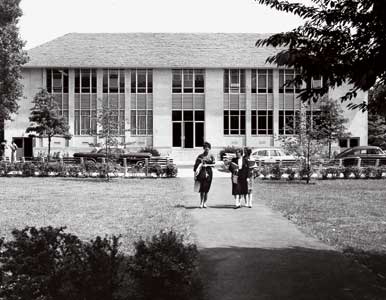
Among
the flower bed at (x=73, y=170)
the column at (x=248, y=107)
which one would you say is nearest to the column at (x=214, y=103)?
the column at (x=248, y=107)

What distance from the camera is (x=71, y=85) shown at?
1832 inches

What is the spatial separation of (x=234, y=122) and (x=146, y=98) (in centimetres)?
777

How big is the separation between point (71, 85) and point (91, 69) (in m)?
2.17

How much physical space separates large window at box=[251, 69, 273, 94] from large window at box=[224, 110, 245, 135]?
7.65 feet

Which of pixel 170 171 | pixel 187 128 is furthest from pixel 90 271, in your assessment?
pixel 187 128

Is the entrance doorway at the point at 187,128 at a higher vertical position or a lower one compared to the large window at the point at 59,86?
lower

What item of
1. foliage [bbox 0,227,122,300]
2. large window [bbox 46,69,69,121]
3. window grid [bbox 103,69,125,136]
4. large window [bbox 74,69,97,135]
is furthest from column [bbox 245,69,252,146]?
foliage [bbox 0,227,122,300]

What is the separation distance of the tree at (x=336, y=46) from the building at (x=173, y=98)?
131ft

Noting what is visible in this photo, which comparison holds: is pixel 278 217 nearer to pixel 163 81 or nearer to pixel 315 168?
pixel 315 168

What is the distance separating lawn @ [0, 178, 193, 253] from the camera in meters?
11.2

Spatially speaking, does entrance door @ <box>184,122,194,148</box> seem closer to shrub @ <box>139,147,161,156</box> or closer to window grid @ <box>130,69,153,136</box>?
window grid @ <box>130,69,153,136</box>

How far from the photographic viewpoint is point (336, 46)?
234 inches

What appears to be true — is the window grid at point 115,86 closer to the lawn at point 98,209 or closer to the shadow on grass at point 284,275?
the lawn at point 98,209

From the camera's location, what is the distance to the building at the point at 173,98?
46281 mm
